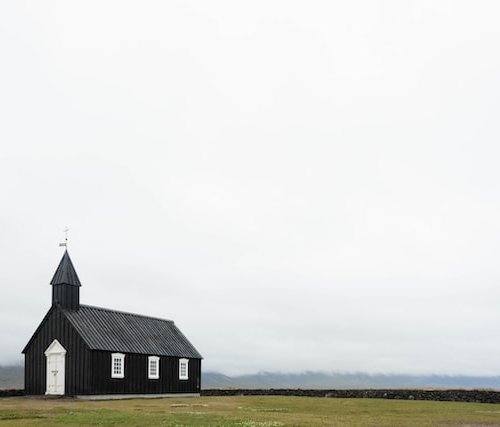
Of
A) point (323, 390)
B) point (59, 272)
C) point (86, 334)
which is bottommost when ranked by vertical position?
point (323, 390)

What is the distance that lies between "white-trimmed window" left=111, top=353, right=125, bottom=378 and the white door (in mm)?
3951

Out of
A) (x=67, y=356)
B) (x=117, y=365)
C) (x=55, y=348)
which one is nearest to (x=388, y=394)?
(x=117, y=365)

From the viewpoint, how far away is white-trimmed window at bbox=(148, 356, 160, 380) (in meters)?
61.2

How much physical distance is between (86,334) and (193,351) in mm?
15788

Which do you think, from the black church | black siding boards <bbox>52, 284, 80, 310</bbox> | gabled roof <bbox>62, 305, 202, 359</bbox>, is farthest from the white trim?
black siding boards <bbox>52, 284, 80, 310</bbox>

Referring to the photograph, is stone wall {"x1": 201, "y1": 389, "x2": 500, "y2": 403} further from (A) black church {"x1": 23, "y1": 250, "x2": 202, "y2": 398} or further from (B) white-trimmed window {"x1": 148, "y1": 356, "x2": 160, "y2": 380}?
(B) white-trimmed window {"x1": 148, "y1": 356, "x2": 160, "y2": 380}

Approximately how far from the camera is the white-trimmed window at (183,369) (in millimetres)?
65438

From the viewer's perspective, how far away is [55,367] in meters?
56.2

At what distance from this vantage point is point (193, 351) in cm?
6900

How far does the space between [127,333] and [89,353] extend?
6727 millimetres

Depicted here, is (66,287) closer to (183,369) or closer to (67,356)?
(67,356)

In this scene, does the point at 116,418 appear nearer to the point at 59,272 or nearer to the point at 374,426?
the point at 374,426

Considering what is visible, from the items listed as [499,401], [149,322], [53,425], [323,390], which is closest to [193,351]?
[149,322]

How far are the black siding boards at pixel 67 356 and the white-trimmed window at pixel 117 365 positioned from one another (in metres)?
2.72
